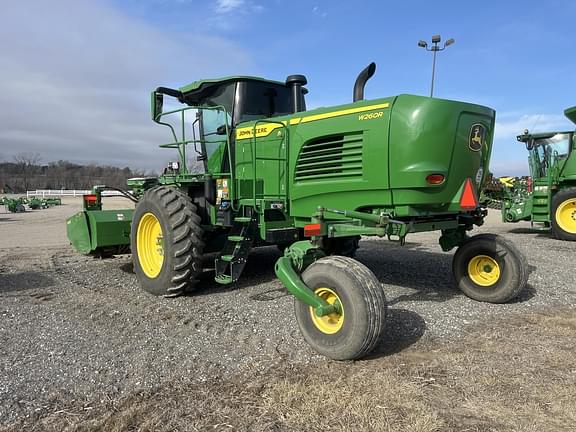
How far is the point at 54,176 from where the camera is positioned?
82.8m

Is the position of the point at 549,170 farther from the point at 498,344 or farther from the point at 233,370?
the point at 233,370

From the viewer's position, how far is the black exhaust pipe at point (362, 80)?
5.36m

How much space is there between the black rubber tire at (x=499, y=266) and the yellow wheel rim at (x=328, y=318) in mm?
2523

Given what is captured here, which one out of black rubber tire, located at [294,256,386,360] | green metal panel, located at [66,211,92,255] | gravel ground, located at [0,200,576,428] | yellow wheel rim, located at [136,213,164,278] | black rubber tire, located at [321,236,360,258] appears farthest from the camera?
green metal panel, located at [66,211,92,255]

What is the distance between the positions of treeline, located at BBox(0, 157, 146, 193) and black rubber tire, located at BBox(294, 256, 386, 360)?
227ft

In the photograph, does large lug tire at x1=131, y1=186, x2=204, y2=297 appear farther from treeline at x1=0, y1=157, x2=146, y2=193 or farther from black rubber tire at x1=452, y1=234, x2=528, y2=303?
treeline at x1=0, y1=157, x2=146, y2=193

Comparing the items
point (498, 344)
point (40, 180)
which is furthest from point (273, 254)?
point (40, 180)

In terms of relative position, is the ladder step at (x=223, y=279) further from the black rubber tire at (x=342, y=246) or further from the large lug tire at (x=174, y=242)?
the black rubber tire at (x=342, y=246)

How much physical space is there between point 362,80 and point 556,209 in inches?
384

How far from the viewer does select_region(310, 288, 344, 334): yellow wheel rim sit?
3.99m

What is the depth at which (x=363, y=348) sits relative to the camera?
372cm

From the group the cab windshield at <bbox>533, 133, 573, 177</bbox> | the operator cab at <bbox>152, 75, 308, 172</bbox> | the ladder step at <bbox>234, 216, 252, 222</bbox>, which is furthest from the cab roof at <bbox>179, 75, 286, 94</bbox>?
the cab windshield at <bbox>533, 133, 573, 177</bbox>

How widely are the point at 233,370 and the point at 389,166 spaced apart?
95.9 inches

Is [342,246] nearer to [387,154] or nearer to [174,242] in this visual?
[174,242]
